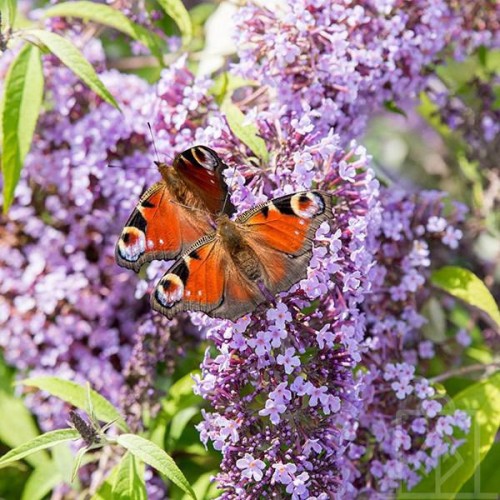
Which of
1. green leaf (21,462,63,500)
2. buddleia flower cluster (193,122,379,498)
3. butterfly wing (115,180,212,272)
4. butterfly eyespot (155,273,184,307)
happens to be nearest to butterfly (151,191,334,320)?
butterfly eyespot (155,273,184,307)

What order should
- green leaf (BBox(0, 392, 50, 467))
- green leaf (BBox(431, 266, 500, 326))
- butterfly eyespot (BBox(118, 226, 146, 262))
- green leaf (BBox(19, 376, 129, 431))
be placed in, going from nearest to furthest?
butterfly eyespot (BBox(118, 226, 146, 262)), green leaf (BBox(19, 376, 129, 431)), green leaf (BBox(431, 266, 500, 326)), green leaf (BBox(0, 392, 50, 467))

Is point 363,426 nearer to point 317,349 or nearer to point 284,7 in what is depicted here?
point 317,349

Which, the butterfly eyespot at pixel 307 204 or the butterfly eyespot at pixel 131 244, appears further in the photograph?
the butterfly eyespot at pixel 131 244

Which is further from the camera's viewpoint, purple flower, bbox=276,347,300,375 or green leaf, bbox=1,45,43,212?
green leaf, bbox=1,45,43,212

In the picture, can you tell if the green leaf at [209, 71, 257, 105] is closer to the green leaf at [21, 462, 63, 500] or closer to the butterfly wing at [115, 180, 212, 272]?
the butterfly wing at [115, 180, 212, 272]

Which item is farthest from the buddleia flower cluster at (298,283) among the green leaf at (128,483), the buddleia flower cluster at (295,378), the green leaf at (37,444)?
the green leaf at (37,444)

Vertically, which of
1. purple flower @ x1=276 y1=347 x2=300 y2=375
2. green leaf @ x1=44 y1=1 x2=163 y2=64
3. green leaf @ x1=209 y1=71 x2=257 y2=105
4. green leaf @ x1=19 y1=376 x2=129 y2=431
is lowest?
green leaf @ x1=19 y1=376 x2=129 y2=431

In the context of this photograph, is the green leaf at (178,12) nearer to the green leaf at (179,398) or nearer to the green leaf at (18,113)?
the green leaf at (18,113)
